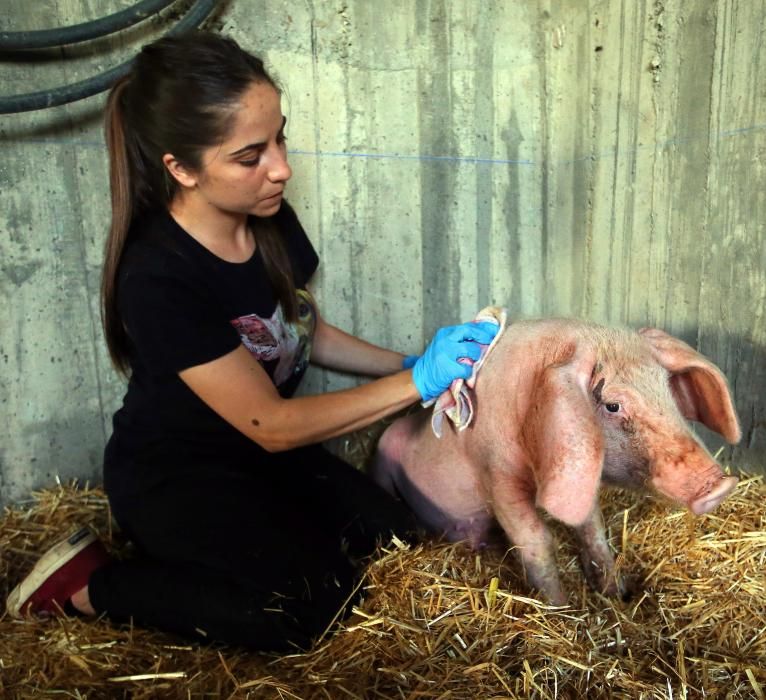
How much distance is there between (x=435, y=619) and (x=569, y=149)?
205 centimetres

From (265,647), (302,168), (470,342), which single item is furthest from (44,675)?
(302,168)

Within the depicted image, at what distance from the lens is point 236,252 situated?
87.0 inches

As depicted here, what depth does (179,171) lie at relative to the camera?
1981mm

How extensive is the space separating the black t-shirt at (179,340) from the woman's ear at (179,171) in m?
0.14

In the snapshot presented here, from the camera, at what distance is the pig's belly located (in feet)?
7.38

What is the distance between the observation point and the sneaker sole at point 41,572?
2.07 metres

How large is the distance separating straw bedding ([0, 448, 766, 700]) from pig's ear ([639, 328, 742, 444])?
441mm

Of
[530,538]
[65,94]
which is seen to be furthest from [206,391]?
[65,94]

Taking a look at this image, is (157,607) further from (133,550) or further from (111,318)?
(111,318)

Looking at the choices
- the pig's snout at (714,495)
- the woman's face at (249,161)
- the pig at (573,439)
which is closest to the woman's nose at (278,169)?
the woman's face at (249,161)

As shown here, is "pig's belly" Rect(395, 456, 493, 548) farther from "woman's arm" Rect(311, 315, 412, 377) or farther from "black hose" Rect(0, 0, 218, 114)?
"black hose" Rect(0, 0, 218, 114)

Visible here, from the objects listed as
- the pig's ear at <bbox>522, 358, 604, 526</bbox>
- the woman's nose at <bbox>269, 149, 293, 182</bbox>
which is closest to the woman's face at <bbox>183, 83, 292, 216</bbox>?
the woman's nose at <bbox>269, 149, 293, 182</bbox>

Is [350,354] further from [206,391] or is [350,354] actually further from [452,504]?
[206,391]

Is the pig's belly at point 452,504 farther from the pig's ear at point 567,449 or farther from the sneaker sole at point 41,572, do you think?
the sneaker sole at point 41,572
